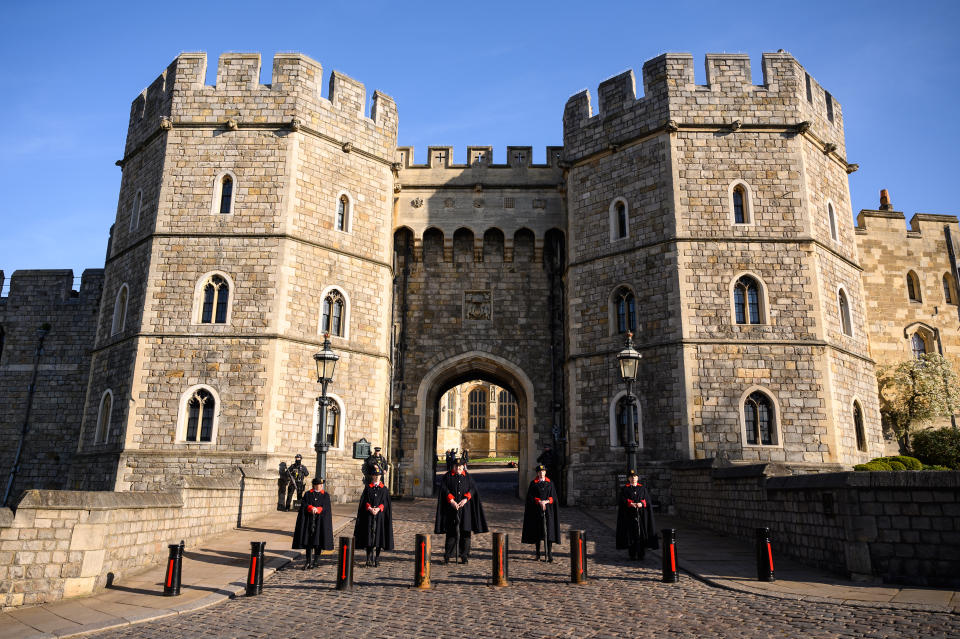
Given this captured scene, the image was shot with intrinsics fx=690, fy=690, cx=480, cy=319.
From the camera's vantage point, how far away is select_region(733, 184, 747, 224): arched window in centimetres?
1780

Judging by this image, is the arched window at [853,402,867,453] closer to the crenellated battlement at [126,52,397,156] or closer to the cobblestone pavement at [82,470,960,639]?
the cobblestone pavement at [82,470,960,639]

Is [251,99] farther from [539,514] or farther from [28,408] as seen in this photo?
[539,514]

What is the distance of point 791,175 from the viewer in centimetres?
1780

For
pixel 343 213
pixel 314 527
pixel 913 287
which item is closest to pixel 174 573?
→ pixel 314 527

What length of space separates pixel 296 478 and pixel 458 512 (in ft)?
21.6

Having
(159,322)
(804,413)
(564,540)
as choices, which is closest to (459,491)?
(564,540)

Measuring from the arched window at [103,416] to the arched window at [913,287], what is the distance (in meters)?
24.7

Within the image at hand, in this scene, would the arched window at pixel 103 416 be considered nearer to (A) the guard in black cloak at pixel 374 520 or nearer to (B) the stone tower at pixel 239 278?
(B) the stone tower at pixel 239 278

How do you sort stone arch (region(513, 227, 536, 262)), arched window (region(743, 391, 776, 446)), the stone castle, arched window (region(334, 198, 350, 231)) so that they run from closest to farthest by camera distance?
1. arched window (region(743, 391, 776, 446))
2. the stone castle
3. arched window (region(334, 198, 350, 231))
4. stone arch (region(513, 227, 536, 262))

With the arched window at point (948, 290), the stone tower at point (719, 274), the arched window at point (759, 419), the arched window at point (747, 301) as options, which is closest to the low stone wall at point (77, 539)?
the stone tower at point (719, 274)

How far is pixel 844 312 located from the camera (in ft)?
60.1

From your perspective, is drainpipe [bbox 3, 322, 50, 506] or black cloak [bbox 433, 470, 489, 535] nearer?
black cloak [bbox 433, 470, 489, 535]

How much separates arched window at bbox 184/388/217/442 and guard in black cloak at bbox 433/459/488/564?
864 centimetres

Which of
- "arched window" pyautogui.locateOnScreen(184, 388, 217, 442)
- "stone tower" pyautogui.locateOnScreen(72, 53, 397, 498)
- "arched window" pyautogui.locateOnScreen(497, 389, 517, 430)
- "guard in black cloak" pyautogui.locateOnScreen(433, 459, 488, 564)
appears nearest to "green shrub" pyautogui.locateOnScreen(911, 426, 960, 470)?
"guard in black cloak" pyautogui.locateOnScreen(433, 459, 488, 564)
